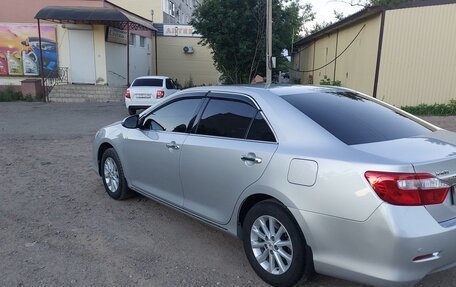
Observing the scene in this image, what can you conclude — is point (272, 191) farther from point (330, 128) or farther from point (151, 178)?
point (151, 178)

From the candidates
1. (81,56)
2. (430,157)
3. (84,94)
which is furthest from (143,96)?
(430,157)

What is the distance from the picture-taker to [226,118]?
387 cm

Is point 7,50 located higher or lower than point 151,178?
higher

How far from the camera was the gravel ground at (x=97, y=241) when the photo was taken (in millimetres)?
3490

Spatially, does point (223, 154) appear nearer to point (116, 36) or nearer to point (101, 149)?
point (101, 149)

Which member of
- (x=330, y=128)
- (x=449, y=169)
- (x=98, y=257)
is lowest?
(x=98, y=257)

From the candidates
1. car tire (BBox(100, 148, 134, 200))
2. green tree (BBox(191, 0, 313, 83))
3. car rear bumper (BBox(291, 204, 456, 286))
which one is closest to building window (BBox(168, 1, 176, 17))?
green tree (BBox(191, 0, 313, 83))

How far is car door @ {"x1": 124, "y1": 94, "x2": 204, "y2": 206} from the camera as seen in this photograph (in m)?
4.27

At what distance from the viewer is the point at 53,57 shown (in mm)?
22594

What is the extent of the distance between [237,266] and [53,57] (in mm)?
22015

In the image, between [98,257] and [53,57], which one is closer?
[98,257]

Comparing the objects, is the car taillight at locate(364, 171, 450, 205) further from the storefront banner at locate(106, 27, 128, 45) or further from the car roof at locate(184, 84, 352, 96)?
the storefront banner at locate(106, 27, 128, 45)

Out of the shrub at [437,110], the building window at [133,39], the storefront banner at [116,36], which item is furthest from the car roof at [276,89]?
the building window at [133,39]

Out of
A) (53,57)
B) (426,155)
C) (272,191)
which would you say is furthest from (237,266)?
(53,57)
